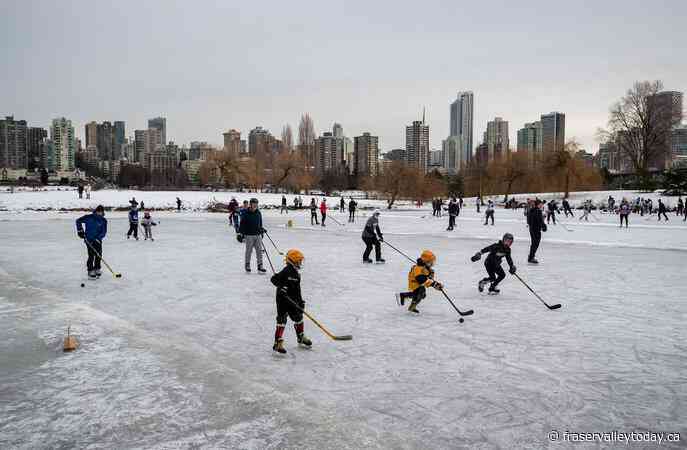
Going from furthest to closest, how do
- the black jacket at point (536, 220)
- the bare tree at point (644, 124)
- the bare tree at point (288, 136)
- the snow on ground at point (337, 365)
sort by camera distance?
1. the bare tree at point (288, 136)
2. the bare tree at point (644, 124)
3. the black jacket at point (536, 220)
4. the snow on ground at point (337, 365)

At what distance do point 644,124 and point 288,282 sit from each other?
63.0 metres

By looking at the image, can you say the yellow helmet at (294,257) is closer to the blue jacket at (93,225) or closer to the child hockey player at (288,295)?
the child hockey player at (288,295)

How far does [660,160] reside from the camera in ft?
196

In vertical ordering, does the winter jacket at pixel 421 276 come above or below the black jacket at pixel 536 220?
below

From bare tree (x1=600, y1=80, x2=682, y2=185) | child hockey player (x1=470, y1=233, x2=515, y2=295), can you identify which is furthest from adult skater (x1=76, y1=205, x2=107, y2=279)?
bare tree (x1=600, y1=80, x2=682, y2=185)

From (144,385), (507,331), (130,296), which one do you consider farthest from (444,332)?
(130,296)

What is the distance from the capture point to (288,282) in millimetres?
5988

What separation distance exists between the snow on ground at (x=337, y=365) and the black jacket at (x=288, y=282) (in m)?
0.73

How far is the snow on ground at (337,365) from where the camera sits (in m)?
4.09

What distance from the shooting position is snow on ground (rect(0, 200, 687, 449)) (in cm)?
409

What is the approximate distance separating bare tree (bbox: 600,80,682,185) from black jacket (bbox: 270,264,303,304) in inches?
2407

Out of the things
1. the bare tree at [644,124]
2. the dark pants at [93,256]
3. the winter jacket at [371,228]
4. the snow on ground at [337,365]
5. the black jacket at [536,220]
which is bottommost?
the snow on ground at [337,365]

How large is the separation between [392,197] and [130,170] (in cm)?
9818

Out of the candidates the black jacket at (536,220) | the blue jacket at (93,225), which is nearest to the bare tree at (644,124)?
the black jacket at (536,220)
